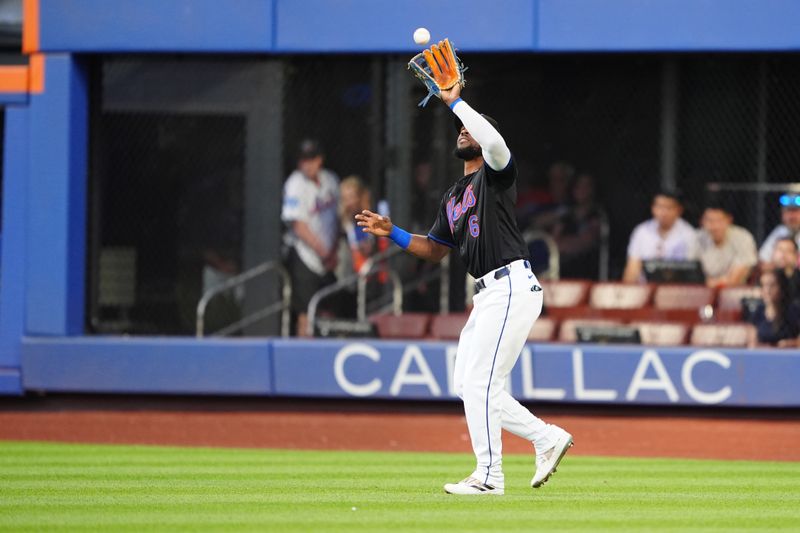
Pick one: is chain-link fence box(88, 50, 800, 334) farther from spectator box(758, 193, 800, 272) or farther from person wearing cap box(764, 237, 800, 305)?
person wearing cap box(764, 237, 800, 305)

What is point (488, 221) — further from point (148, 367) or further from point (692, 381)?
Result: point (148, 367)

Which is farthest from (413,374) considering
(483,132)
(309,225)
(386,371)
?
(483,132)

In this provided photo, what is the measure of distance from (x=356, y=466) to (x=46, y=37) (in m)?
5.71

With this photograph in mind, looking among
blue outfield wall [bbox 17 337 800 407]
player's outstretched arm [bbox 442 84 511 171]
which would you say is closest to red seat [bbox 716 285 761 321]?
blue outfield wall [bbox 17 337 800 407]

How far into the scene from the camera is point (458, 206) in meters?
6.34

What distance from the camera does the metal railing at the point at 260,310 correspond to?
39.5ft

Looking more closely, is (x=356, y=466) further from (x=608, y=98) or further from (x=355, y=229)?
(x=608, y=98)

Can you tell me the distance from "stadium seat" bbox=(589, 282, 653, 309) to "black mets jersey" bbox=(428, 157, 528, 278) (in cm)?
573

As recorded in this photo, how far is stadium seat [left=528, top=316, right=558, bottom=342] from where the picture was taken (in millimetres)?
11555

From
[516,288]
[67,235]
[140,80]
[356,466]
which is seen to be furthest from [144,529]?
[140,80]

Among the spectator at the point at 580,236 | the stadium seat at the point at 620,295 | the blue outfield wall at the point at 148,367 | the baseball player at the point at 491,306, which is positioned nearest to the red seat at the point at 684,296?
the stadium seat at the point at 620,295

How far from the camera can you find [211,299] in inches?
482

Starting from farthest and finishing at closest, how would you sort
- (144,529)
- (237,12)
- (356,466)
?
(237,12) < (356,466) < (144,529)

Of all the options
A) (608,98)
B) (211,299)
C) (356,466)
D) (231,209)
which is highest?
(608,98)
